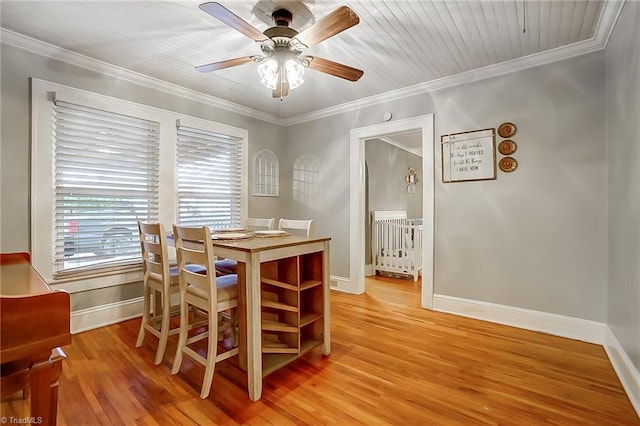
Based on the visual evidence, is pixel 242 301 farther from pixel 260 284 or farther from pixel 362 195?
pixel 362 195

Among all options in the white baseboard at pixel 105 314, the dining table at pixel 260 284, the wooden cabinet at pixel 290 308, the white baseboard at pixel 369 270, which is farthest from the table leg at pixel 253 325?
the white baseboard at pixel 369 270

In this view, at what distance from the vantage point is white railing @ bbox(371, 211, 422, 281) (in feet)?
15.3

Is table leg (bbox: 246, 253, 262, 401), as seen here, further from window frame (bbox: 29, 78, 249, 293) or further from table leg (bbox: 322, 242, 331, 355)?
window frame (bbox: 29, 78, 249, 293)

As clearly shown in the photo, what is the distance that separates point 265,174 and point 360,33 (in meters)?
2.49

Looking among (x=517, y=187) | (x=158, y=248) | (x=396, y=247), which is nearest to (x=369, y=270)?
(x=396, y=247)

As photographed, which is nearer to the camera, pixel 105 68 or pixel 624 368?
pixel 624 368

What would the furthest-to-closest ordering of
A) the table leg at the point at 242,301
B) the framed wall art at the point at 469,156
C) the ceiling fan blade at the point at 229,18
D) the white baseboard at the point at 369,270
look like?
the white baseboard at the point at 369,270
the framed wall art at the point at 469,156
the table leg at the point at 242,301
the ceiling fan blade at the point at 229,18

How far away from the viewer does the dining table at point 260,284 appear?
1713 millimetres

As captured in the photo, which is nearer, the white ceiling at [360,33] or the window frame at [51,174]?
the white ceiling at [360,33]

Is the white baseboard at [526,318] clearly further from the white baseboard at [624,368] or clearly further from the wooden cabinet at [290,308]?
the wooden cabinet at [290,308]

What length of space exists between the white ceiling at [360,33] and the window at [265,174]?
51.1 inches

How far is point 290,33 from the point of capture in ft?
6.15

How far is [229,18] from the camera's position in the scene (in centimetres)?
161

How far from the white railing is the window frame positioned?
3.26 metres
